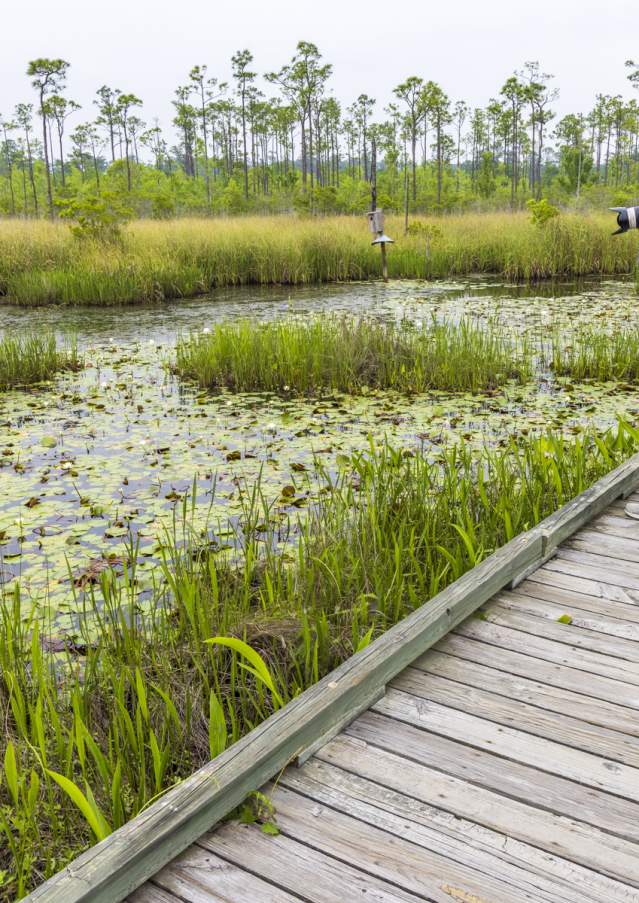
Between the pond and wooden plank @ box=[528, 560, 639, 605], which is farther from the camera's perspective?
the pond

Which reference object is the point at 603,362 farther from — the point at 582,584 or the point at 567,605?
the point at 567,605

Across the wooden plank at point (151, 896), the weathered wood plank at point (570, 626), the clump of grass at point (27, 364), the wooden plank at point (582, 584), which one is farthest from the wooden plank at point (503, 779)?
the clump of grass at point (27, 364)

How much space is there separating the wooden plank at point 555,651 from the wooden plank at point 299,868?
93cm

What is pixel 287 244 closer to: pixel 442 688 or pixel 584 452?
pixel 584 452

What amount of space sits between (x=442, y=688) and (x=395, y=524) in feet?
4.38

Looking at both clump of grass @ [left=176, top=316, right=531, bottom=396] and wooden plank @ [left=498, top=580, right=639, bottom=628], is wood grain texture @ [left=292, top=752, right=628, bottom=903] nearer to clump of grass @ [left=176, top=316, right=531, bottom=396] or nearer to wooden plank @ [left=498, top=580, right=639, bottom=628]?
wooden plank @ [left=498, top=580, right=639, bottom=628]

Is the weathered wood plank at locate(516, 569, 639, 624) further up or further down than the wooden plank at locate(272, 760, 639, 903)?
further up

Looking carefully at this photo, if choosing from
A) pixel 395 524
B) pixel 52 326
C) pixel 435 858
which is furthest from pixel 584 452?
pixel 52 326

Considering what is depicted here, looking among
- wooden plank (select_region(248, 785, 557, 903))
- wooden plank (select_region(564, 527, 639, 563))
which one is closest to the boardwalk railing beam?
wooden plank (select_region(248, 785, 557, 903))

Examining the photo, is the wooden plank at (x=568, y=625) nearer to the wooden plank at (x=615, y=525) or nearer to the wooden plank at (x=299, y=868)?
the wooden plank at (x=615, y=525)

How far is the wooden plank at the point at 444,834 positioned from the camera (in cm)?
145

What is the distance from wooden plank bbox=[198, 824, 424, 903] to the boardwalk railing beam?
0.19ft

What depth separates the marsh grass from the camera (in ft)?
6.10

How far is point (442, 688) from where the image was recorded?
7.07ft
